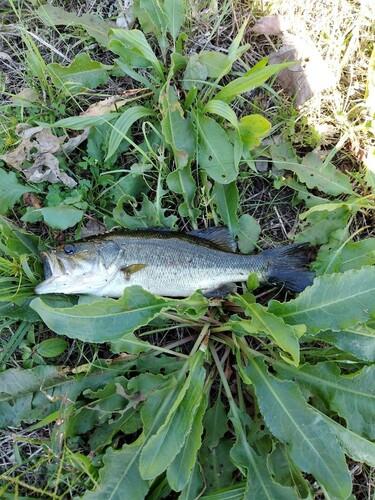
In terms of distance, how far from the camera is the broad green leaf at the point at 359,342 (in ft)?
9.97

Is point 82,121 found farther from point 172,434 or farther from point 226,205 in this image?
point 172,434

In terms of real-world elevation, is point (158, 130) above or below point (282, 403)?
above

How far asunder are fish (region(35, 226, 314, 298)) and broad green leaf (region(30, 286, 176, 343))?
0.51 metres

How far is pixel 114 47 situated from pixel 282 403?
104 inches

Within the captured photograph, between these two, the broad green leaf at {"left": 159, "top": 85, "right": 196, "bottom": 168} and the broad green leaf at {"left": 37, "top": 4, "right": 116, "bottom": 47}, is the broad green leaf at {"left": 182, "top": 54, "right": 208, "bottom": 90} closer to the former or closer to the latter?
the broad green leaf at {"left": 159, "top": 85, "right": 196, "bottom": 168}

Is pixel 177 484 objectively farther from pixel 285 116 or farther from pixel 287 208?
pixel 285 116

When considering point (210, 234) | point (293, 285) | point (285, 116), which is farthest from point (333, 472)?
point (285, 116)

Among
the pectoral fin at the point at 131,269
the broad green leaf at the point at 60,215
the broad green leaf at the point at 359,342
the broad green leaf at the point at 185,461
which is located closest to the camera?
the broad green leaf at the point at 185,461

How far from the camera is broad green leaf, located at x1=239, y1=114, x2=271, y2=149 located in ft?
11.0

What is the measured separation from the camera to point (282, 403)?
115 inches

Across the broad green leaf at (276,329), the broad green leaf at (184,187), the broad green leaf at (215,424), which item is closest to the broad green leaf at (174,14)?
the broad green leaf at (184,187)

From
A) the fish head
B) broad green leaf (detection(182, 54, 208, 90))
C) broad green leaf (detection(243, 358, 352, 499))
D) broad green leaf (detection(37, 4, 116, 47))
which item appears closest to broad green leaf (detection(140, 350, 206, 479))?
broad green leaf (detection(243, 358, 352, 499))

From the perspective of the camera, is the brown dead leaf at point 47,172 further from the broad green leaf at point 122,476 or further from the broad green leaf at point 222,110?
the broad green leaf at point 122,476

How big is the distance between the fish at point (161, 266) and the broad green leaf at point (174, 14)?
4.85 ft
